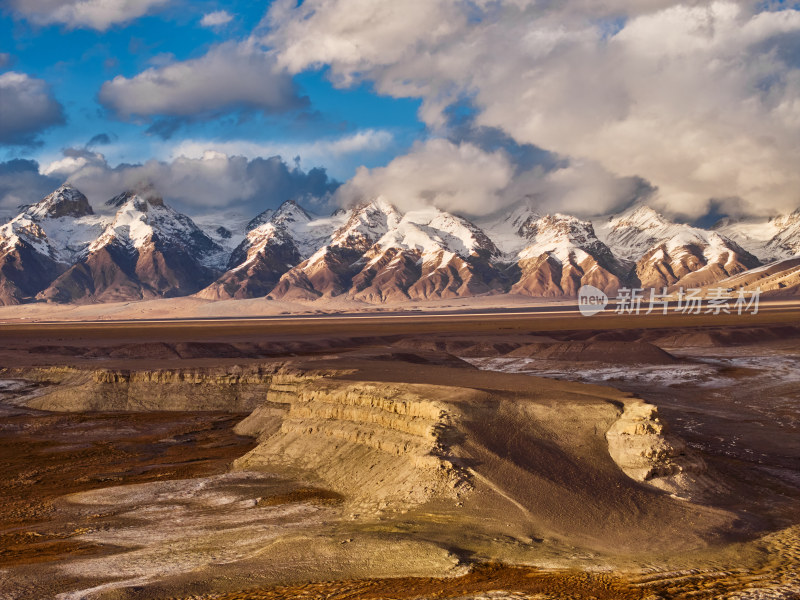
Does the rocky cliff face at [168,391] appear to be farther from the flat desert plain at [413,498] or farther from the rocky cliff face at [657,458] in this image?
the rocky cliff face at [657,458]

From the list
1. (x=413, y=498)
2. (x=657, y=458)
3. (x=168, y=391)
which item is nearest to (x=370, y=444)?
(x=413, y=498)

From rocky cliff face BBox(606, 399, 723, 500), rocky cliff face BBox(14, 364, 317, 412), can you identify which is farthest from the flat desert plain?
rocky cliff face BBox(14, 364, 317, 412)

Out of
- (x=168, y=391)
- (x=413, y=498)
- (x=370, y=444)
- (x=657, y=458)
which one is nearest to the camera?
(x=413, y=498)

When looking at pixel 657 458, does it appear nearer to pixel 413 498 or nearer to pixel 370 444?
pixel 413 498

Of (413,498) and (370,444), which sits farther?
(370,444)

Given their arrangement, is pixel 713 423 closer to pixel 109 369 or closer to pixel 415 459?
pixel 415 459

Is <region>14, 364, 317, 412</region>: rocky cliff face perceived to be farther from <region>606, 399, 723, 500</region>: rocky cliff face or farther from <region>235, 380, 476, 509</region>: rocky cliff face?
<region>606, 399, 723, 500</region>: rocky cliff face

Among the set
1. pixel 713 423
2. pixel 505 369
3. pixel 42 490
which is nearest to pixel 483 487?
pixel 42 490

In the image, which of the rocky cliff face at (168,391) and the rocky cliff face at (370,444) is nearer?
the rocky cliff face at (370,444)

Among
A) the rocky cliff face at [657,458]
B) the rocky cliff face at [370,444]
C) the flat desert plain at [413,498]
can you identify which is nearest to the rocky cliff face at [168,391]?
the flat desert plain at [413,498]

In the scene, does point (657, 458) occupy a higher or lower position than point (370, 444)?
lower

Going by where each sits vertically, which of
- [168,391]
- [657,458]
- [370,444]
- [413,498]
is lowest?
[168,391]

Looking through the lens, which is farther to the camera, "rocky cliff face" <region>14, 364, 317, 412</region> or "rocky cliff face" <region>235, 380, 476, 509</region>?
"rocky cliff face" <region>14, 364, 317, 412</region>
